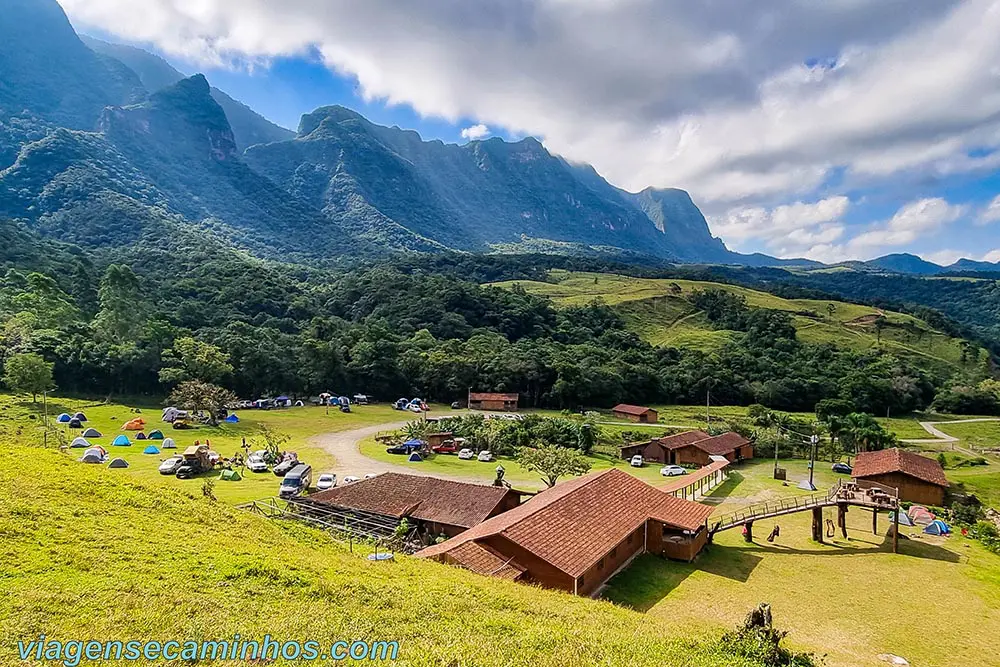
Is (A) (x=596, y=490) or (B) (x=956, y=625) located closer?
(B) (x=956, y=625)

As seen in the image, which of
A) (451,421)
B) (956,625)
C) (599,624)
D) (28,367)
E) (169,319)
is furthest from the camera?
(169,319)

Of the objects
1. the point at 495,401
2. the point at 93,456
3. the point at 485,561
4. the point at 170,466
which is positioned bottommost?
the point at 495,401

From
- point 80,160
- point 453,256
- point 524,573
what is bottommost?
point 524,573

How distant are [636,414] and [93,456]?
183 feet

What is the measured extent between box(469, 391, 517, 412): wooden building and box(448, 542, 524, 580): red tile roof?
58.1m

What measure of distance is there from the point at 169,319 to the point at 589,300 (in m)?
85.7

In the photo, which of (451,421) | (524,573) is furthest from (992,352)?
(524,573)

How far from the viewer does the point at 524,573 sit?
2041 cm

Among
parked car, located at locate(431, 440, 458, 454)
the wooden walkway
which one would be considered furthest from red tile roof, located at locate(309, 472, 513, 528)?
parked car, located at locate(431, 440, 458, 454)

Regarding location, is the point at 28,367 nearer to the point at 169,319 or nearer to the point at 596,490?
the point at 169,319

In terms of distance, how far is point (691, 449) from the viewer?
169 feet

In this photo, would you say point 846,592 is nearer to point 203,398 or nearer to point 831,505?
point 831,505

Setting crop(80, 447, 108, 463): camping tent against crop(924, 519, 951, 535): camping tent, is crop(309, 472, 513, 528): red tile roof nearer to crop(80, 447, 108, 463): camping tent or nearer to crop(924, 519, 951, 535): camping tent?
crop(80, 447, 108, 463): camping tent

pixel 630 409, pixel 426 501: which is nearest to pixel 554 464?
pixel 426 501
